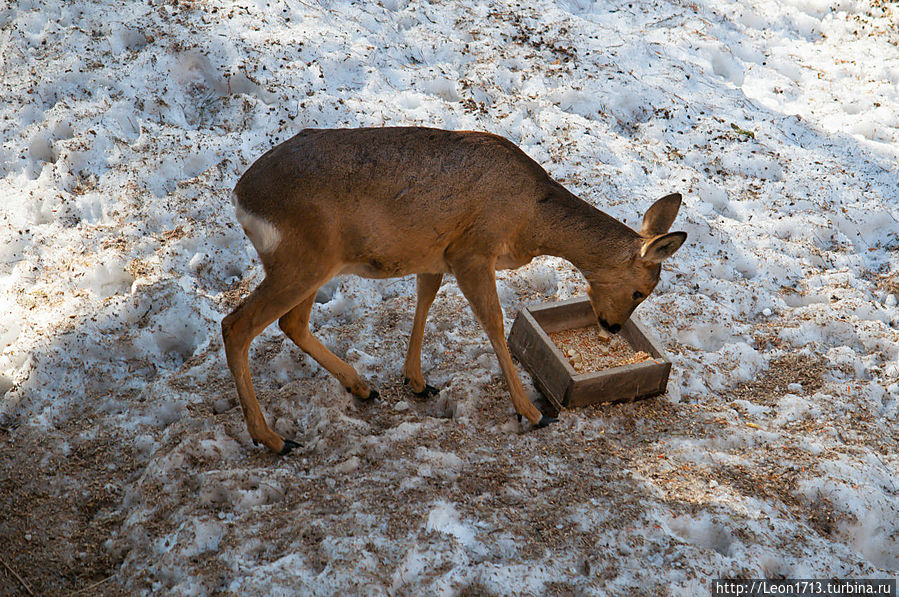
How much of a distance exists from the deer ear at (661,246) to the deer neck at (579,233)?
177 mm

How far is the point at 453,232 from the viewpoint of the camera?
4383mm

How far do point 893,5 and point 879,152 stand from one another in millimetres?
3524

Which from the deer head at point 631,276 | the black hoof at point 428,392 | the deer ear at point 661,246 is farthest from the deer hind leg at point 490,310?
the deer ear at point 661,246

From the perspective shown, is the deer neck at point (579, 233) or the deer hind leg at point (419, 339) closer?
the deer neck at point (579, 233)

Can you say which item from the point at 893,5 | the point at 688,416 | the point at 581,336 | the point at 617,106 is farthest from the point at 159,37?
the point at 893,5

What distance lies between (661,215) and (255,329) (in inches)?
107

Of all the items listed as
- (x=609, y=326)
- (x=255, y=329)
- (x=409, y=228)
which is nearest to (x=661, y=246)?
(x=609, y=326)

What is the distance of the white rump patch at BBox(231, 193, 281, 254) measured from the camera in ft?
13.4

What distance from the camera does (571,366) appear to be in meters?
4.79

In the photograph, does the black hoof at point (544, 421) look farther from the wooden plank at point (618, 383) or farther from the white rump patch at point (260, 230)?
the white rump patch at point (260, 230)

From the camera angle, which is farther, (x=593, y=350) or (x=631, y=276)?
(x=593, y=350)

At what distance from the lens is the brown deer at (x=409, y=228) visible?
410 cm

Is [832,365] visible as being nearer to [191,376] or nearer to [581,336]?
[581,336]

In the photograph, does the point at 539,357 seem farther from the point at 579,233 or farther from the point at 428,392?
the point at 579,233
